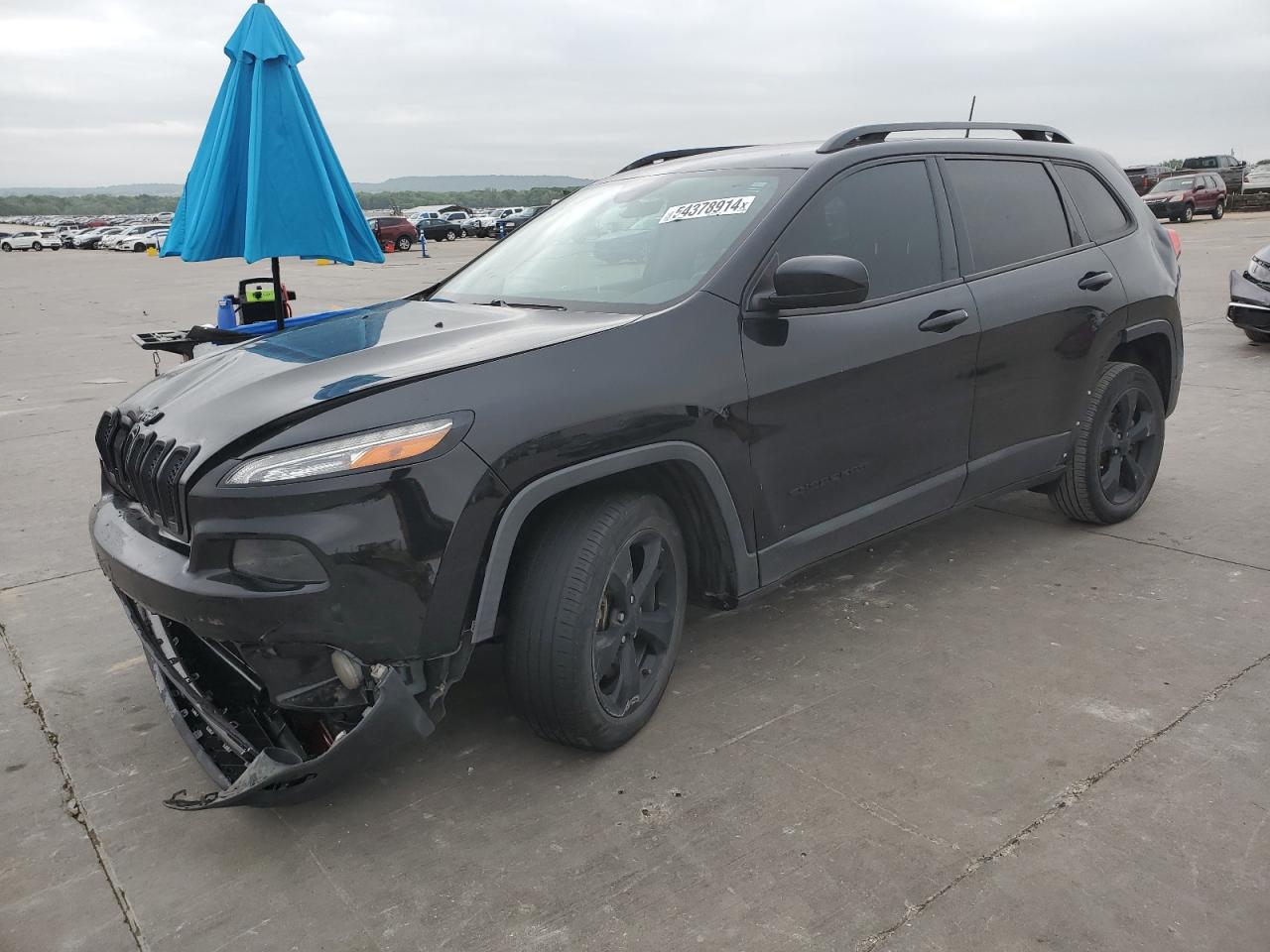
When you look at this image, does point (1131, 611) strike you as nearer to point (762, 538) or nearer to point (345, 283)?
point (762, 538)

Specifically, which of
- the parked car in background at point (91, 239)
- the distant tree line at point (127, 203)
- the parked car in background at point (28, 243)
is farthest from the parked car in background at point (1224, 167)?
the distant tree line at point (127, 203)

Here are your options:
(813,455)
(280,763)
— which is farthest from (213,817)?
(813,455)

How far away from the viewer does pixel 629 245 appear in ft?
11.6

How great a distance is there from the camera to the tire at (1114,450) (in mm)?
4484

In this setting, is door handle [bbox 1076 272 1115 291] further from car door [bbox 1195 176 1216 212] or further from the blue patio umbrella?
car door [bbox 1195 176 1216 212]

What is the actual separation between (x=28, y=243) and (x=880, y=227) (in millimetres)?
62898

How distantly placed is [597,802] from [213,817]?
1.03m

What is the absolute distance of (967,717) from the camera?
3.15m

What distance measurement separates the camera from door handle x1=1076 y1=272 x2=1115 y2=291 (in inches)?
170

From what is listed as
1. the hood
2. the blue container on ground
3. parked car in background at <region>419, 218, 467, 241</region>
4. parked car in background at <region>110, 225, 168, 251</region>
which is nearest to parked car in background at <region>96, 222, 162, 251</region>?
parked car in background at <region>110, 225, 168, 251</region>

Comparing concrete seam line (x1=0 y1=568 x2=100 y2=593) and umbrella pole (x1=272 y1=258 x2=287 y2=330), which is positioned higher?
umbrella pole (x1=272 y1=258 x2=287 y2=330)

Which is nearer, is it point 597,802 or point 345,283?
point 597,802

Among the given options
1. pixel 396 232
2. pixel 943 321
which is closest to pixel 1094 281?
pixel 943 321

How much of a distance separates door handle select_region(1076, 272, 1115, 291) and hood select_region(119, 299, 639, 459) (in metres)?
2.25
